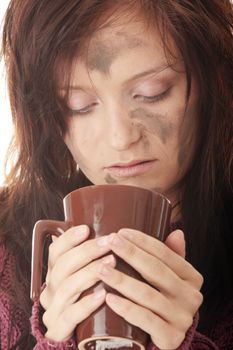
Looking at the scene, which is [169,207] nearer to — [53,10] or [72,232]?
[72,232]

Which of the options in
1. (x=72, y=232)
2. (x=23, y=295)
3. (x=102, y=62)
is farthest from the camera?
(x=23, y=295)

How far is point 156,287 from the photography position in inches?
28.6

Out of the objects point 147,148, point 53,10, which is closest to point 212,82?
point 147,148

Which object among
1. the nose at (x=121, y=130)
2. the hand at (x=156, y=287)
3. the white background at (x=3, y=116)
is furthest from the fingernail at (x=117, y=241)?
the white background at (x=3, y=116)

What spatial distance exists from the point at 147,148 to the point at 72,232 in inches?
11.4

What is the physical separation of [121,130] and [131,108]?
47mm

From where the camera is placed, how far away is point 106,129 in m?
0.96

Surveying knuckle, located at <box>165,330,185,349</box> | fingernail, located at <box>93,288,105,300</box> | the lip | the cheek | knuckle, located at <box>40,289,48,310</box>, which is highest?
the cheek

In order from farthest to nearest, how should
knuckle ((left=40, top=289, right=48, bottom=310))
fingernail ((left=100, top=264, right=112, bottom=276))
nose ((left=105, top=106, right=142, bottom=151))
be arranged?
nose ((left=105, top=106, right=142, bottom=151))
knuckle ((left=40, top=289, right=48, bottom=310))
fingernail ((left=100, top=264, right=112, bottom=276))

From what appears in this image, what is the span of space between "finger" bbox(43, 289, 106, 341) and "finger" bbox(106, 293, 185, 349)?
0.05ft

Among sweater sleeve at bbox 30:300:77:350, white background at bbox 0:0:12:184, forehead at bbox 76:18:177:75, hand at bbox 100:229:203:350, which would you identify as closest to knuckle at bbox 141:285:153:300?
hand at bbox 100:229:203:350

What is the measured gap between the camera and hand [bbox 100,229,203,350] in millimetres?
693

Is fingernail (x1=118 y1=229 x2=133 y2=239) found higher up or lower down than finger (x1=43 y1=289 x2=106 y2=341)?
higher up

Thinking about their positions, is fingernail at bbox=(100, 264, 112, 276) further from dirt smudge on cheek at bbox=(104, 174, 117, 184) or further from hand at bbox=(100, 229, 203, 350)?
dirt smudge on cheek at bbox=(104, 174, 117, 184)
